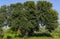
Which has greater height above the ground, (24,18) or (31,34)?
(24,18)

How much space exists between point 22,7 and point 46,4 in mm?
5206

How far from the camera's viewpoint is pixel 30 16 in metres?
39.7

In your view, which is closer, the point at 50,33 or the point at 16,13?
the point at 16,13

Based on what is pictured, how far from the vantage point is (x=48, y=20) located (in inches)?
1576

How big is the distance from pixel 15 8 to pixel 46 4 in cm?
679

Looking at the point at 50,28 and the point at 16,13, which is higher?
the point at 16,13

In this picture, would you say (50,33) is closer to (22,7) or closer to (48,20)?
(48,20)

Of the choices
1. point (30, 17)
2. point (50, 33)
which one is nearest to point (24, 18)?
point (30, 17)

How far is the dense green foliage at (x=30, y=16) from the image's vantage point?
3950 centimetres

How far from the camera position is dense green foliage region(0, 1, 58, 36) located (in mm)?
39500

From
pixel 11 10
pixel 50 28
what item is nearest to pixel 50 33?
pixel 50 28

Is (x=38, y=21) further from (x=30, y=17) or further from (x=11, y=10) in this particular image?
(x=11, y=10)

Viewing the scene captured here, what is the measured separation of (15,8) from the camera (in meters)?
41.1

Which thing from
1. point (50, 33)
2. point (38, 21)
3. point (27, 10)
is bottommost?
point (50, 33)
